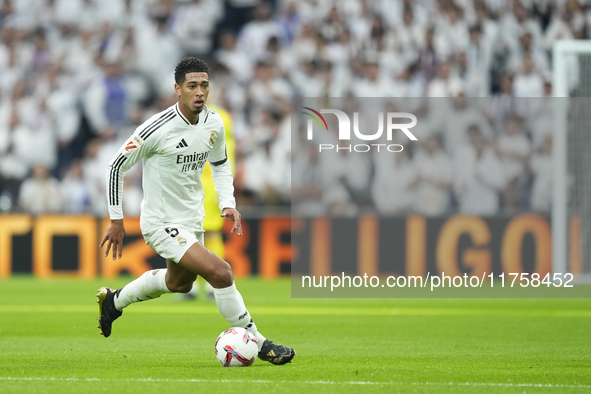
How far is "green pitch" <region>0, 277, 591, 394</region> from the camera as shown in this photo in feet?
17.9

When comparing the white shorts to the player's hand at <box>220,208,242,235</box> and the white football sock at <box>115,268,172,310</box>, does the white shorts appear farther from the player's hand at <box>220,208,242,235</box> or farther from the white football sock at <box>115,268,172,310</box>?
the white football sock at <box>115,268,172,310</box>

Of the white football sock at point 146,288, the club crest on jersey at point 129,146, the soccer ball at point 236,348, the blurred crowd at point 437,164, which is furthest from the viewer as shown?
the blurred crowd at point 437,164

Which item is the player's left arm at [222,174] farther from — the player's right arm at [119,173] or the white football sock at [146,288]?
the white football sock at [146,288]

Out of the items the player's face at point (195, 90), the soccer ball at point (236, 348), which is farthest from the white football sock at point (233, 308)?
Answer: the player's face at point (195, 90)

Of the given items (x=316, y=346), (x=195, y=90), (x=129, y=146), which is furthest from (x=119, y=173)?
(x=316, y=346)

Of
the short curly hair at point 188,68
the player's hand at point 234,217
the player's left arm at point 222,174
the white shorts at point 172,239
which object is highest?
the short curly hair at point 188,68

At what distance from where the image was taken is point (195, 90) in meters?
6.41

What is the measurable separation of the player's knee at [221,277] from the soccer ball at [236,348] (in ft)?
1.00

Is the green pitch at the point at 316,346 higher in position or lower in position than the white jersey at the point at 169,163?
lower

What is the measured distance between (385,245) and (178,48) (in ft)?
20.0

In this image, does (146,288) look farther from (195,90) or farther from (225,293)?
(195,90)

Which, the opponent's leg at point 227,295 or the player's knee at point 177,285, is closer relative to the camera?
the opponent's leg at point 227,295

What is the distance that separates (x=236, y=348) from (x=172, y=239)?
0.88 metres

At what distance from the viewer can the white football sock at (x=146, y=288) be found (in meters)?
6.89
